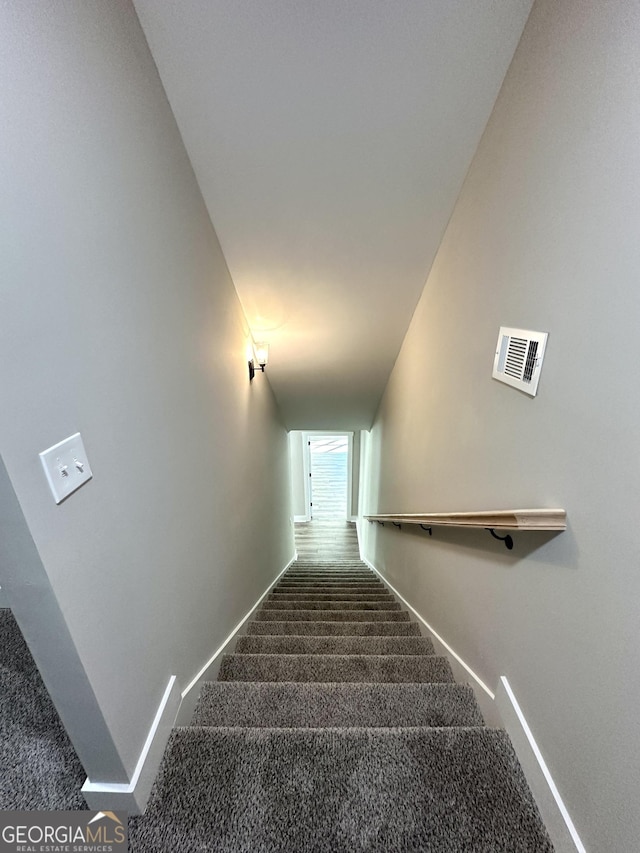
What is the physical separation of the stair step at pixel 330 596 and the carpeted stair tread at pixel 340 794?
2.19m

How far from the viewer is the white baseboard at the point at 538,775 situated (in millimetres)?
757

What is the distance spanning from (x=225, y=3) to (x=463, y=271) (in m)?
1.13

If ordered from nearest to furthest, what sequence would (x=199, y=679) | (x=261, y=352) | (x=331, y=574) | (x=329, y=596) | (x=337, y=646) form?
(x=199, y=679) < (x=337, y=646) < (x=261, y=352) < (x=329, y=596) < (x=331, y=574)

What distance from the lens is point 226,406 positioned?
1902mm

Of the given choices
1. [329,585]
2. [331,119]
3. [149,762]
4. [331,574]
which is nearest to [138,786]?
[149,762]

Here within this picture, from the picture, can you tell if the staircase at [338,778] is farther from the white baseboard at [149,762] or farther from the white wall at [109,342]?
the white wall at [109,342]

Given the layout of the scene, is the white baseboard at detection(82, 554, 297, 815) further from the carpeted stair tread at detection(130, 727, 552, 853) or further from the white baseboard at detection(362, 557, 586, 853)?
the white baseboard at detection(362, 557, 586, 853)

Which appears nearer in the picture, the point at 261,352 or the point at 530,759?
the point at 530,759

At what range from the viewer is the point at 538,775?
86cm

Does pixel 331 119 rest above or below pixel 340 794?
above

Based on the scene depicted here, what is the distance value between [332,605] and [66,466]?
2663 millimetres

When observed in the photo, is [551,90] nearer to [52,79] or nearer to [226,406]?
[52,79]

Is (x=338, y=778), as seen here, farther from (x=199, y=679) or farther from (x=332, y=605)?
(x=332, y=605)

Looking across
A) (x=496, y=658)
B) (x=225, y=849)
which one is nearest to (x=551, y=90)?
(x=496, y=658)
